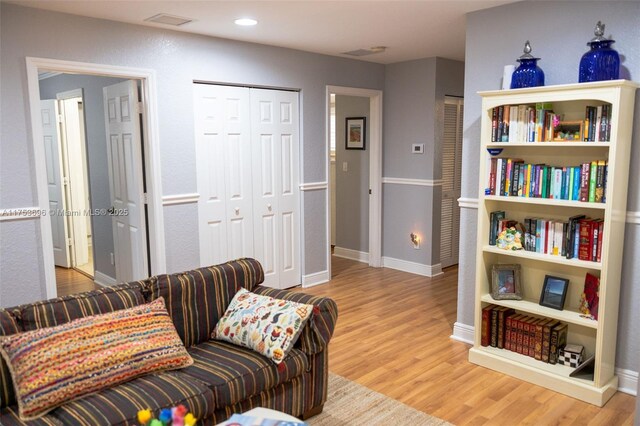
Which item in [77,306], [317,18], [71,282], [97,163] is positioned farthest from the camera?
[71,282]

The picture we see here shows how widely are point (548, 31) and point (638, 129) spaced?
832mm

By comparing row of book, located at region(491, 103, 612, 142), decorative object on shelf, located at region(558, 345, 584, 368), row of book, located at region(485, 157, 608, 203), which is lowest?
decorative object on shelf, located at region(558, 345, 584, 368)

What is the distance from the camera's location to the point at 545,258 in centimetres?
307

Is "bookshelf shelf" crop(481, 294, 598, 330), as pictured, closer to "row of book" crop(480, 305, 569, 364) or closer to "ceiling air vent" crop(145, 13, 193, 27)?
"row of book" crop(480, 305, 569, 364)

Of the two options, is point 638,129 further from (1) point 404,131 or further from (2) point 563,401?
(1) point 404,131

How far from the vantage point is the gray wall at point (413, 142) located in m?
5.41

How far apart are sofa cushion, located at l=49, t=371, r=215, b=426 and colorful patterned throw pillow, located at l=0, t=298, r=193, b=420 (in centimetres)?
5

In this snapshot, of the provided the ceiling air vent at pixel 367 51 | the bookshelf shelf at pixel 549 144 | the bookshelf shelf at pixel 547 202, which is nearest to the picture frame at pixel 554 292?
the bookshelf shelf at pixel 547 202

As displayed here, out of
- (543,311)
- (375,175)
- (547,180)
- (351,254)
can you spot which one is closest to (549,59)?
(547,180)

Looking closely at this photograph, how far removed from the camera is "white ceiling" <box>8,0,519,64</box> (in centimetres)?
327

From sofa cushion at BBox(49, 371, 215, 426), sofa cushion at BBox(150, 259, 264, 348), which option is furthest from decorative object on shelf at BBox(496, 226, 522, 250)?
sofa cushion at BBox(49, 371, 215, 426)

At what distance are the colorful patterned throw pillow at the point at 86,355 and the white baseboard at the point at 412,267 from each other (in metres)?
3.69

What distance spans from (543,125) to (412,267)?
2973 mm

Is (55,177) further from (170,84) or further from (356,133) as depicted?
(356,133)
